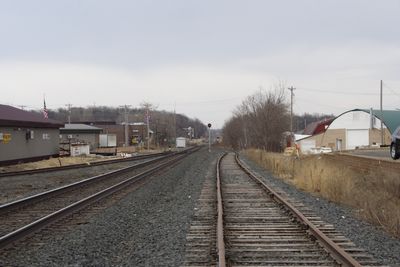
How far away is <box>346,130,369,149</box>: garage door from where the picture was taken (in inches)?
3098

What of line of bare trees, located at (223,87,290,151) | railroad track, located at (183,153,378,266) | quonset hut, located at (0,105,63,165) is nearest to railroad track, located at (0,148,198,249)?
railroad track, located at (183,153,378,266)

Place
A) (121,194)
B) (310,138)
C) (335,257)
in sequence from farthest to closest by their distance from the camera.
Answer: (310,138) < (121,194) < (335,257)

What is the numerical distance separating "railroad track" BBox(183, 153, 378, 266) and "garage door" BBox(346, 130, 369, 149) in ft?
233

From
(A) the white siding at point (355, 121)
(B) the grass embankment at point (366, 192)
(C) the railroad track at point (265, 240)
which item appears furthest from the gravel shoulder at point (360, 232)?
(A) the white siding at point (355, 121)

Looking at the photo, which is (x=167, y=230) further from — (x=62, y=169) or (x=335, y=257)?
(x=62, y=169)

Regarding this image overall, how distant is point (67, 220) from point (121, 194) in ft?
17.0

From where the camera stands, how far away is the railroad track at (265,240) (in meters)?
6.67

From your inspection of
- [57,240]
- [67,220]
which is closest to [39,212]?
[67,220]

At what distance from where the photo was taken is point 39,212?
1169cm

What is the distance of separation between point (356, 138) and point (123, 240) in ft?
252

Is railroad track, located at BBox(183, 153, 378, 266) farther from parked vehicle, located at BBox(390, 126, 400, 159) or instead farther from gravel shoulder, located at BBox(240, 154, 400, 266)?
parked vehicle, located at BBox(390, 126, 400, 159)

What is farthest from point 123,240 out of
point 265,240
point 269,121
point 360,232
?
point 269,121

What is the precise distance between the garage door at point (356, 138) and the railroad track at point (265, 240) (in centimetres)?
7089

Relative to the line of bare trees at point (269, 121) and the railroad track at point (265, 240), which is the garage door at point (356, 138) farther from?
the railroad track at point (265, 240)
